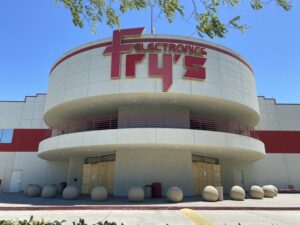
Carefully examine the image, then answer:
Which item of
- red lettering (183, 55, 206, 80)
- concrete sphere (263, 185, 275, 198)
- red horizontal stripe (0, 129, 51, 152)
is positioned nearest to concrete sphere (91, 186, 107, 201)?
red lettering (183, 55, 206, 80)

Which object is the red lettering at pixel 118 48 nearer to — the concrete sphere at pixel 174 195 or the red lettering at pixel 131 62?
the red lettering at pixel 131 62

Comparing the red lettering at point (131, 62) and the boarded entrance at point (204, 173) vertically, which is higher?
the red lettering at point (131, 62)

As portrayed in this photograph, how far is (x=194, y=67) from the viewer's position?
21141mm

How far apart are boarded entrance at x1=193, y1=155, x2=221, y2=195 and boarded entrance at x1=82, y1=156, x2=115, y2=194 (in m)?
7.46

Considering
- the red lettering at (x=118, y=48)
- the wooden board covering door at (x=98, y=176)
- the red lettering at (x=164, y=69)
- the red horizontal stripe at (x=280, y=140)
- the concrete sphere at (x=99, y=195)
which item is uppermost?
the red lettering at (x=118, y=48)

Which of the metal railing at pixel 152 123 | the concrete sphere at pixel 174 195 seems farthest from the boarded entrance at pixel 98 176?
the concrete sphere at pixel 174 195

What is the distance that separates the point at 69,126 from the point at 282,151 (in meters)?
25.2

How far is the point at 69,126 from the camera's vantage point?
28.3m

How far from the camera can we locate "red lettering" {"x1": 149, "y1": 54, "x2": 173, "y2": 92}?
2017 cm

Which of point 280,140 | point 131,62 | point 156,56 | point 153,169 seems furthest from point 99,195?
point 280,140

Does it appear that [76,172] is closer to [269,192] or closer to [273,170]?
[269,192]

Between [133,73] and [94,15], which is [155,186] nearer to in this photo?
[133,73]

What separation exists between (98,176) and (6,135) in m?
15.9

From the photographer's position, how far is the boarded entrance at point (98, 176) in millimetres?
23188
